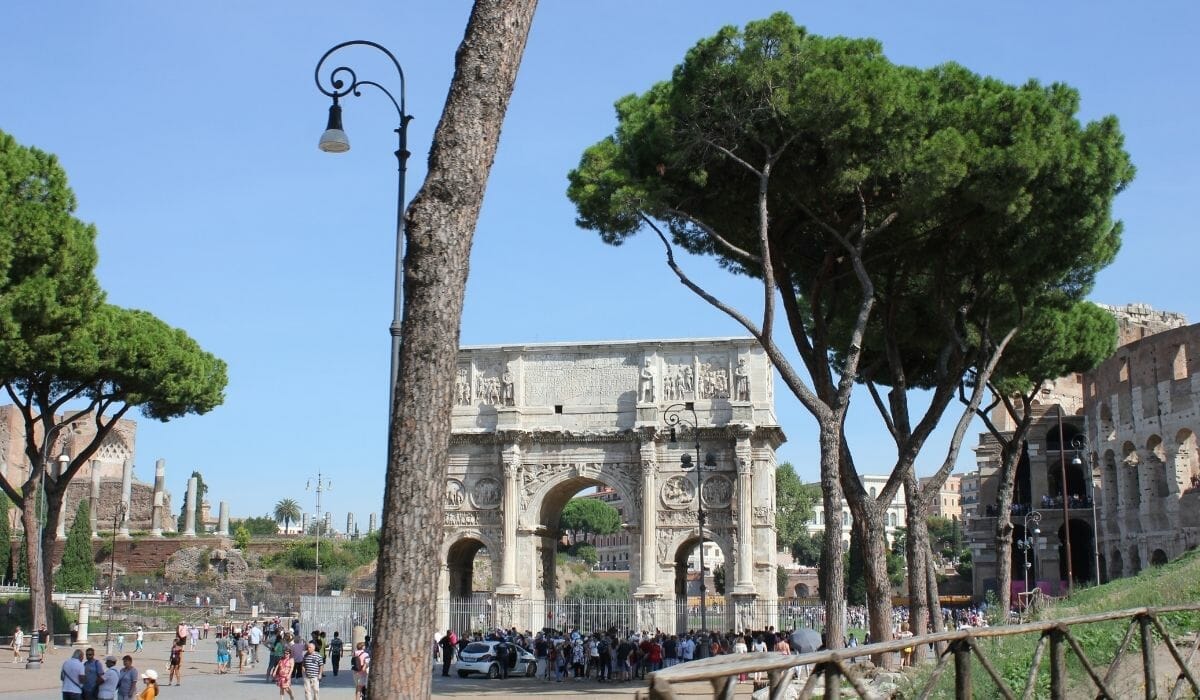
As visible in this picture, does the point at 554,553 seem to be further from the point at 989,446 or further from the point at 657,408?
the point at 989,446

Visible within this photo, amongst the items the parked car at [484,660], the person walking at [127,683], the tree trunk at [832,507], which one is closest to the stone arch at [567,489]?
the parked car at [484,660]

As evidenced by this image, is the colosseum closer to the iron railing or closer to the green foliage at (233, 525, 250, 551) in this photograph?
the iron railing

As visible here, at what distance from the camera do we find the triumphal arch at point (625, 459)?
31797 mm

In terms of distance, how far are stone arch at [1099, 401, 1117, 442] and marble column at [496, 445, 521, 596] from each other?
74.3 ft

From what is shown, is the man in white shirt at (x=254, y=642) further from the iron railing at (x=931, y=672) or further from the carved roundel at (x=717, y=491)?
the iron railing at (x=931, y=672)

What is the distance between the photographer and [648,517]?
32.2m

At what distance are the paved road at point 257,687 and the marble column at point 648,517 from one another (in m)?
8.02

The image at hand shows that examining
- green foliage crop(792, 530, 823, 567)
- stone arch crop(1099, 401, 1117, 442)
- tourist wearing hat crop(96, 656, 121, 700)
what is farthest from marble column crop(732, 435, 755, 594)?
green foliage crop(792, 530, 823, 567)

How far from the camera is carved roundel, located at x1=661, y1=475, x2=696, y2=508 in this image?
3241 cm

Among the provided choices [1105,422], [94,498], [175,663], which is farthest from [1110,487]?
[94,498]

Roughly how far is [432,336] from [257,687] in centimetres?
1609

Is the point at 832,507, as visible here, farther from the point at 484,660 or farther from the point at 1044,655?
the point at 484,660

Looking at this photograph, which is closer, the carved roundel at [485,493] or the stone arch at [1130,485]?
the carved roundel at [485,493]

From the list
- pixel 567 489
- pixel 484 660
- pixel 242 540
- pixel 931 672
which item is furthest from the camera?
pixel 242 540
